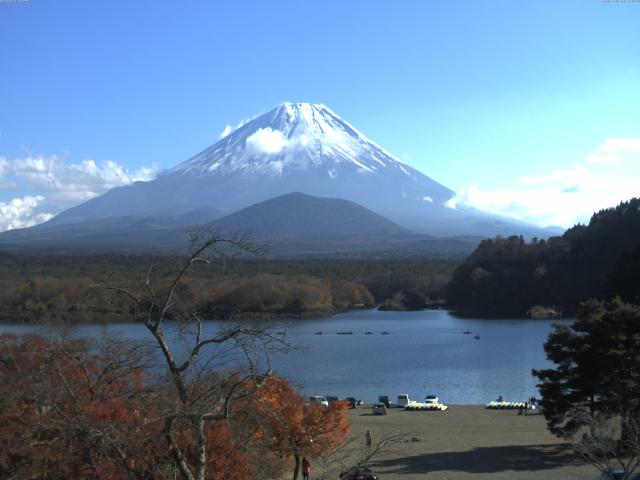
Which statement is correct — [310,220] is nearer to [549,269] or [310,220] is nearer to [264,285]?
[264,285]

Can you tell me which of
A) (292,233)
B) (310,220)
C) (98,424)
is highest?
(310,220)

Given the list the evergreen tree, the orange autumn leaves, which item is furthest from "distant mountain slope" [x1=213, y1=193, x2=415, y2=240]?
the orange autumn leaves

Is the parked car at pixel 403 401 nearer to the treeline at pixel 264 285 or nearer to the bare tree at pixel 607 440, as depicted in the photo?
the bare tree at pixel 607 440

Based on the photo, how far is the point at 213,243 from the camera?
145 inches

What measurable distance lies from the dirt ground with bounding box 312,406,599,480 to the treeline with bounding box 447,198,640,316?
25828mm

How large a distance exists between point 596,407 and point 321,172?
462 feet

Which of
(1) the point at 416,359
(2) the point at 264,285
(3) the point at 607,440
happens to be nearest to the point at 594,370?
(3) the point at 607,440

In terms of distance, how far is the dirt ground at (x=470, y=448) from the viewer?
1044 centimetres

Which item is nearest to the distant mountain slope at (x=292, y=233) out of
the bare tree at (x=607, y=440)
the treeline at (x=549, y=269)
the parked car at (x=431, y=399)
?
the treeline at (x=549, y=269)

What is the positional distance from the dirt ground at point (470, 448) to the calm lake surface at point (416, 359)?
2.23 m

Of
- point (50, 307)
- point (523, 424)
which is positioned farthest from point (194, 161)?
point (523, 424)

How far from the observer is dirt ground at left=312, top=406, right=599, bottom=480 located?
10.4 metres

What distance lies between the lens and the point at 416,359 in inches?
1023

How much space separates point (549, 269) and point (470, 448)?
105 feet
